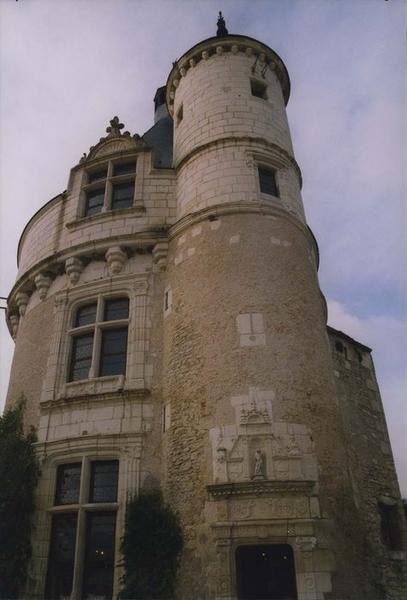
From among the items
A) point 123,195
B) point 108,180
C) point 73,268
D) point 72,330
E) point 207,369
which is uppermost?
point 108,180

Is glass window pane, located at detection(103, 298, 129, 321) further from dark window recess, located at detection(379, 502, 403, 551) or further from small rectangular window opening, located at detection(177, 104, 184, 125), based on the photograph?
dark window recess, located at detection(379, 502, 403, 551)

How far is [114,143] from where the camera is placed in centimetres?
1401

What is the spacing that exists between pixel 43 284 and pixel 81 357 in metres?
2.42

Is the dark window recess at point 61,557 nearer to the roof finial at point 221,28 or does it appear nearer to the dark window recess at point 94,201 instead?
the dark window recess at point 94,201

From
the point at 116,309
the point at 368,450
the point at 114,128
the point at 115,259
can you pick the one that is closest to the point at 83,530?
the point at 116,309

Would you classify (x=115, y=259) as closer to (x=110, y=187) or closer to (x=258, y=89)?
(x=110, y=187)

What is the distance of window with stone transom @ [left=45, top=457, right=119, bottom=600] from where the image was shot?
27.9 ft

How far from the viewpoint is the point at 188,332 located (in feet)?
31.9

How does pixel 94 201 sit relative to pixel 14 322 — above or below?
above

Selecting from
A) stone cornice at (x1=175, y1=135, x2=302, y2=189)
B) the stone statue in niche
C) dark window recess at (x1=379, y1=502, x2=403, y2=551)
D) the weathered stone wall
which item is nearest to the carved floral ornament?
stone cornice at (x1=175, y1=135, x2=302, y2=189)

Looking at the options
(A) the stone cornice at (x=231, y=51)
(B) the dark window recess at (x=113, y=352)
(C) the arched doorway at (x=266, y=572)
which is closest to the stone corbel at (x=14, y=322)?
(B) the dark window recess at (x=113, y=352)

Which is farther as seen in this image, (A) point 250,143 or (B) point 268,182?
(A) point 250,143

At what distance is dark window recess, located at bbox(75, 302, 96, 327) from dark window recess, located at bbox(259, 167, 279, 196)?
4.58 metres

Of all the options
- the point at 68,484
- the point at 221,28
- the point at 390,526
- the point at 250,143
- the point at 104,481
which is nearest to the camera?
the point at 104,481
